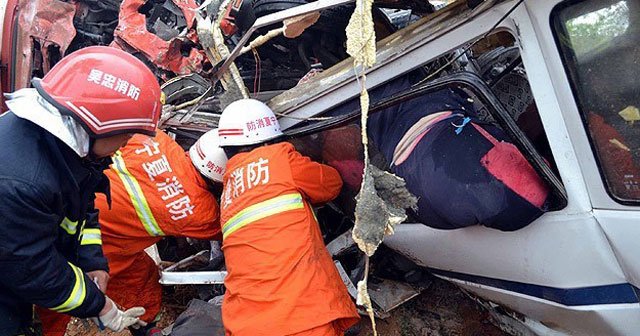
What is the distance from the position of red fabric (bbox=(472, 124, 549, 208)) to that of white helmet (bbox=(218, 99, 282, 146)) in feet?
3.74

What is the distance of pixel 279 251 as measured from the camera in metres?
2.18

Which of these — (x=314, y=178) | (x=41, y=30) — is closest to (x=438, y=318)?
(x=314, y=178)

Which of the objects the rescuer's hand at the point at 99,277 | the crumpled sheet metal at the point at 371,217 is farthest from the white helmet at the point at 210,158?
the crumpled sheet metal at the point at 371,217

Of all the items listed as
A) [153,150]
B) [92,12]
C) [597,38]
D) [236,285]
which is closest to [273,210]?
[236,285]

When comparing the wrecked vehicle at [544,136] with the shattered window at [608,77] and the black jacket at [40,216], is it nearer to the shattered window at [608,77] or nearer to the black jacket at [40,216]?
the shattered window at [608,77]

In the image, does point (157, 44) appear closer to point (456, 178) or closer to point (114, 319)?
point (114, 319)

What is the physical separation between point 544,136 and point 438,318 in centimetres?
152

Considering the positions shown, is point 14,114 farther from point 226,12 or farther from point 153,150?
point 226,12

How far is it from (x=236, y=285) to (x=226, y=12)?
61.7 inches

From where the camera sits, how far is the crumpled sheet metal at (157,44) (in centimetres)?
365

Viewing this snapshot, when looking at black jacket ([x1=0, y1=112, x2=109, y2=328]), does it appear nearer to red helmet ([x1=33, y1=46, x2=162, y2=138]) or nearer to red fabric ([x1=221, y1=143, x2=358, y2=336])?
red helmet ([x1=33, y1=46, x2=162, y2=138])

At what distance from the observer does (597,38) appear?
4.74ft

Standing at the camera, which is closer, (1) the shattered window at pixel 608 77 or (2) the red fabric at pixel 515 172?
(1) the shattered window at pixel 608 77

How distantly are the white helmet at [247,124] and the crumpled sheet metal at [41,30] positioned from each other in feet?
6.11
